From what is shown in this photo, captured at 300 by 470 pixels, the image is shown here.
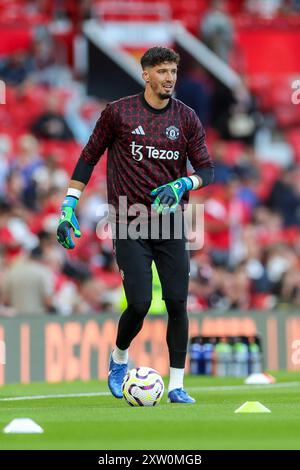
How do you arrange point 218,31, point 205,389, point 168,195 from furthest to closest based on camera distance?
point 218,31 < point 205,389 < point 168,195

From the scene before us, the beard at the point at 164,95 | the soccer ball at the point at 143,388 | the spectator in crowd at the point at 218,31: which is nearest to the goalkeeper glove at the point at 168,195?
the beard at the point at 164,95

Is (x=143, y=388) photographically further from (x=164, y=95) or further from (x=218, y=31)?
(x=218, y=31)

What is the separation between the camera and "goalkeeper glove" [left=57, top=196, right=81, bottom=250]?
33.1 feet

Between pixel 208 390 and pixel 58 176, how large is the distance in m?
8.06

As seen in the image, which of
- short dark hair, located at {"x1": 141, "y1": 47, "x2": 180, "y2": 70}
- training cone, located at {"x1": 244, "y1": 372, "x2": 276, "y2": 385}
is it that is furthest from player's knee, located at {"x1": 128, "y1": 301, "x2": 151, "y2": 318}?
training cone, located at {"x1": 244, "y1": 372, "x2": 276, "y2": 385}

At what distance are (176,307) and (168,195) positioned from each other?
810 millimetres

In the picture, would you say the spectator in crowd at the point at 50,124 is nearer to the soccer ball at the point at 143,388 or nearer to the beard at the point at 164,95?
the beard at the point at 164,95

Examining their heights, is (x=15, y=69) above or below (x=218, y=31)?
below

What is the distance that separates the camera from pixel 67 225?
400 inches

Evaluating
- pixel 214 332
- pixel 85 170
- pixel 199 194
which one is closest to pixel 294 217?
pixel 199 194

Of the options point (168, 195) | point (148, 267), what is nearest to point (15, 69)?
point (148, 267)

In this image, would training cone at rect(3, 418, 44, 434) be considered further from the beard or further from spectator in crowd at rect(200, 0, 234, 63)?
spectator in crowd at rect(200, 0, 234, 63)

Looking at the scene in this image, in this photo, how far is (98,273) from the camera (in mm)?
18906

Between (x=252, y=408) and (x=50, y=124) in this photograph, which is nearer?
(x=252, y=408)
